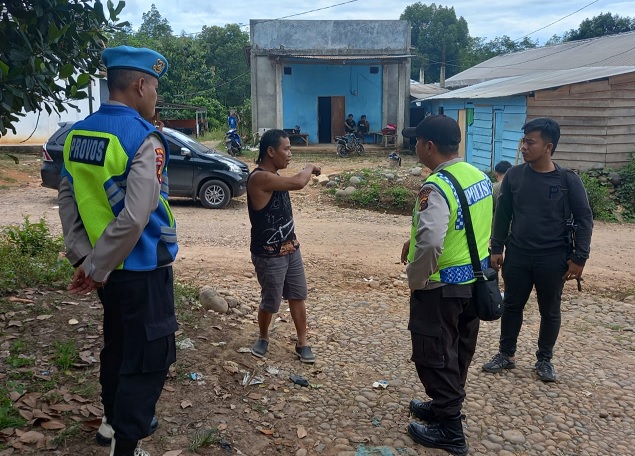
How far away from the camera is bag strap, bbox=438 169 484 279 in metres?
3.16

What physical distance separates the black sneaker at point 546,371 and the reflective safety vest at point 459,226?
157 cm

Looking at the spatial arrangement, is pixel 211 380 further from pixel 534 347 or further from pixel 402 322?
pixel 534 347

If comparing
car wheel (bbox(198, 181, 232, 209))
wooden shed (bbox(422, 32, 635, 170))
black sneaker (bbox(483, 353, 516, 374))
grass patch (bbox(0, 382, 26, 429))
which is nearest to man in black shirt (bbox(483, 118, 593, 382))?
black sneaker (bbox(483, 353, 516, 374))

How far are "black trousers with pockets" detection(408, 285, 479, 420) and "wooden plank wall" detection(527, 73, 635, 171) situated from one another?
1217cm

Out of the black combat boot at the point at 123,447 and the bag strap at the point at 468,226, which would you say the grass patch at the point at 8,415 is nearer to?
the black combat boot at the point at 123,447

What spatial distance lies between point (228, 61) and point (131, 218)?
42619 millimetres

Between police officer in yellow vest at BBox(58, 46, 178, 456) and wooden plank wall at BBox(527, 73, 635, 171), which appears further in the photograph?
wooden plank wall at BBox(527, 73, 635, 171)

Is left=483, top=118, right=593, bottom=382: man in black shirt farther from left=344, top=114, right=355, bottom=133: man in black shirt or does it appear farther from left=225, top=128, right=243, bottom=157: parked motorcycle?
left=344, top=114, right=355, bottom=133: man in black shirt

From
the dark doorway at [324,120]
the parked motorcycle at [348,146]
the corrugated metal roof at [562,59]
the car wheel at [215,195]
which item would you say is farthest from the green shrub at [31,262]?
the dark doorway at [324,120]

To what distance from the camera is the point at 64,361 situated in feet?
12.5

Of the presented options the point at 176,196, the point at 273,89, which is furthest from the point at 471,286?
the point at 273,89

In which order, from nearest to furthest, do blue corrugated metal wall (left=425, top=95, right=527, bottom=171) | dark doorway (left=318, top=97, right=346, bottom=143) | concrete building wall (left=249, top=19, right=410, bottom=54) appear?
blue corrugated metal wall (left=425, top=95, right=527, bottom=171) → concrete building wall (left=249, top=19, right=410, bottom=54) → dark doorway (left=318, top=97, right=346, bottom=143)

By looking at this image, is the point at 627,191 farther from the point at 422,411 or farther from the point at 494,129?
the point at 422,411

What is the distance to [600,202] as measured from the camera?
12859mm
